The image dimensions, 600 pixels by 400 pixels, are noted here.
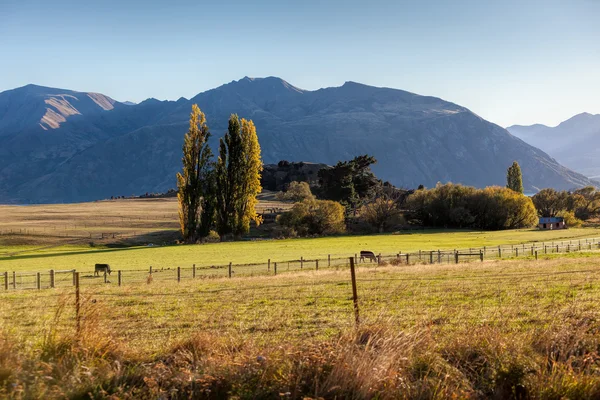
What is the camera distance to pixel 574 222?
12638 cm

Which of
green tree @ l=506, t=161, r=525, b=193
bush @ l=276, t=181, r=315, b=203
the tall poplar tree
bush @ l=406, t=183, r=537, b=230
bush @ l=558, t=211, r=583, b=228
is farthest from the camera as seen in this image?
green tree @ l=506, t=161, r=525, b=193

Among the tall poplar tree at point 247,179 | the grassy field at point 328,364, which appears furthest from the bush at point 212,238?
the grassy field at point 328,364

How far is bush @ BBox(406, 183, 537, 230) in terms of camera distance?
4486 inches

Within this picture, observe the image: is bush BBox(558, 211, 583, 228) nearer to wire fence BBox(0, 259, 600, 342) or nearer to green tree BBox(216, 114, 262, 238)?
green tree BBox(216, 114, 262, 238)

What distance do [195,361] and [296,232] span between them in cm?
8685

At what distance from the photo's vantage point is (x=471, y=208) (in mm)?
116312

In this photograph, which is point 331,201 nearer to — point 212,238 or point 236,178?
point 236,178

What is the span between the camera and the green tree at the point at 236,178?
263ft

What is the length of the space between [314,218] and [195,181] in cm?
2915

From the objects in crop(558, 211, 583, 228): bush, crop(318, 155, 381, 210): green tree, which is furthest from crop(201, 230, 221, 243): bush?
crop(558, 211, 583, 228): bush

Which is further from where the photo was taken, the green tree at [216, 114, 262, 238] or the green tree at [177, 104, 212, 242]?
the green tree at [216, 114, 262, 238]

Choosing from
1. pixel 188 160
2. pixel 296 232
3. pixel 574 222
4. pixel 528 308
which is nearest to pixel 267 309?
pixel 528 308

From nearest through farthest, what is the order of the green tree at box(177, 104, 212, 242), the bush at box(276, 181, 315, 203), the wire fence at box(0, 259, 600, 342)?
the wire fence at box(0, 259, 600, 342) → the green tree at box(177, 104, 212, 242) → the bush at box(276, 181, 315, 203)

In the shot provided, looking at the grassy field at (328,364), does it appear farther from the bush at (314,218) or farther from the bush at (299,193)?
the bush at (299,193)
